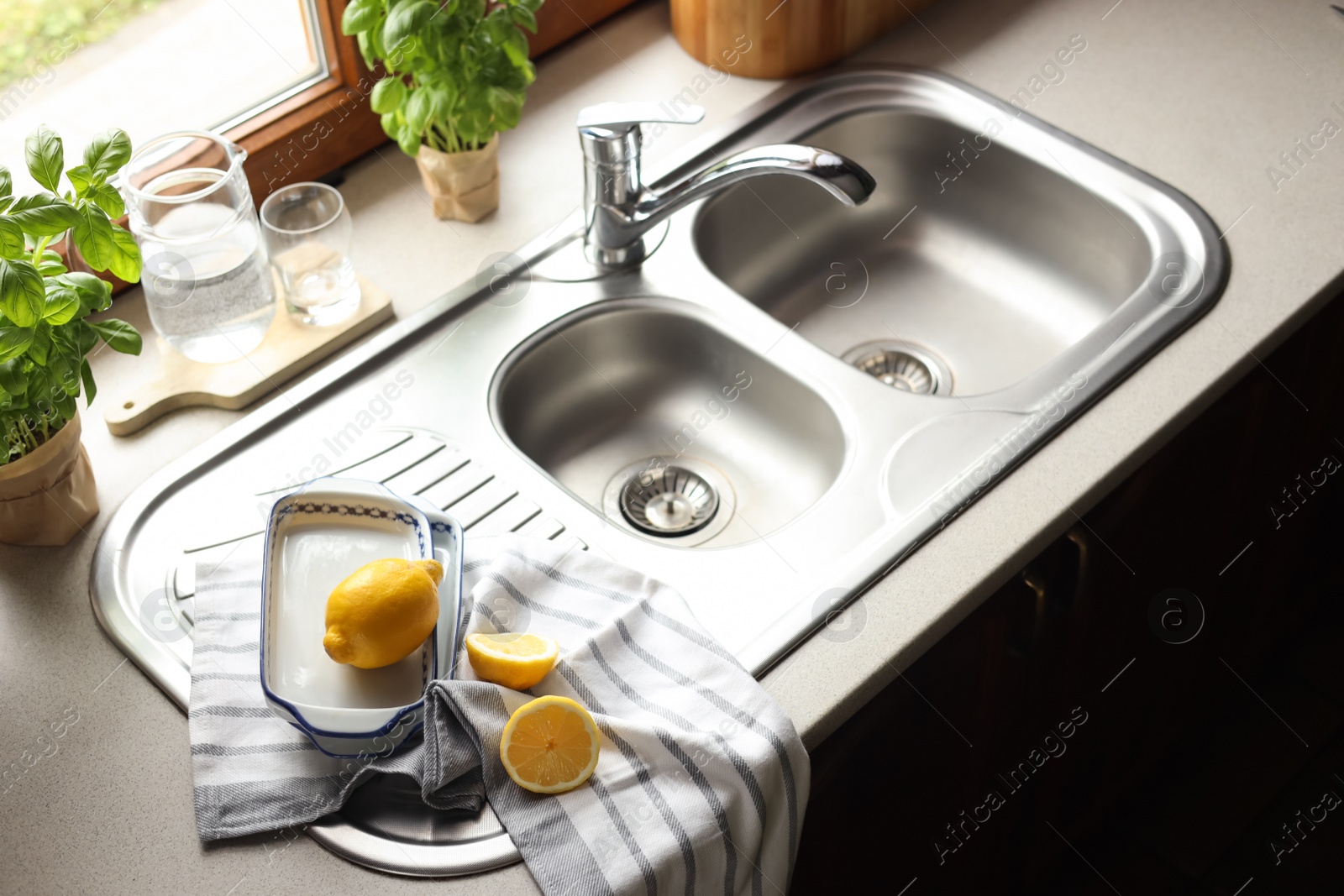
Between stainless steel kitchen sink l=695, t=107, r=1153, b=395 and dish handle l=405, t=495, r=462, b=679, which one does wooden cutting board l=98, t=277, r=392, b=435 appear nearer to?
dish handle l=405, t=495, r=462, b=679

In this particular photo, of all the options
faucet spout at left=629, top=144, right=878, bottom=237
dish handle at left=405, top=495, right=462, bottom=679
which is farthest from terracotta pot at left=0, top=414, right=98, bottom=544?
faucet spout at left=629, top=144, right=878, bottom=237

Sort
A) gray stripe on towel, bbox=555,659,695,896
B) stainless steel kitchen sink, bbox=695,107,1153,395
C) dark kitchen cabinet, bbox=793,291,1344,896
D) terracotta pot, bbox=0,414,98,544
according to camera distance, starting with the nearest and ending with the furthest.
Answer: gray stripe on towel, bbox=555,659,695,896 < terracotta pot, bbox=0,414,98,544 < dark kitchen cabinet, bbox=793,291,1344,896 < stainless steel kitchen sink, bbox=695,107,1153,395

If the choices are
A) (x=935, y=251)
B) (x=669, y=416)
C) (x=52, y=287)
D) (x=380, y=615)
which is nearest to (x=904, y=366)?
(x=935, y=251)

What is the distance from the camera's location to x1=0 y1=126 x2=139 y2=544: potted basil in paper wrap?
2.65 feet

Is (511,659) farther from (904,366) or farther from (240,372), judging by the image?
(904,366)

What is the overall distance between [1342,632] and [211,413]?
1614mm

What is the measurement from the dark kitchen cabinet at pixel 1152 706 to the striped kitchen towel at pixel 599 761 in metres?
0.12

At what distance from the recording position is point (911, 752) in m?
1.04

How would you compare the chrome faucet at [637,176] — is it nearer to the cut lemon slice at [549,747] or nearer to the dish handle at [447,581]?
the dish handle at [447,581]

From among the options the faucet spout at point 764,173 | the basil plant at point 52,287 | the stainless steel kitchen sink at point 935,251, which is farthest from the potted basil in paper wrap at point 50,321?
the stainless steel kitchen sink at point 935,251

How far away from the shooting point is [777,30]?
4.46ft

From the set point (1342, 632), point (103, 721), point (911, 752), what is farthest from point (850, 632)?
point (1342, 632)

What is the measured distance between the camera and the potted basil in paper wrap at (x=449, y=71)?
3.64ft

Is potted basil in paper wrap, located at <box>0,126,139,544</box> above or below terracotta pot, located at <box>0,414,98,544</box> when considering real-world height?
above
